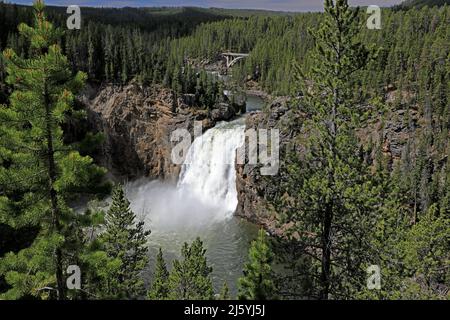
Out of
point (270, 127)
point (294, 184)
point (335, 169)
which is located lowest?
point (270, 127)

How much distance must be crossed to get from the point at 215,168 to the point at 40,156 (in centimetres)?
4519

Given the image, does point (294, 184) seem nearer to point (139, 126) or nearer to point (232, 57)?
point (139, 126)

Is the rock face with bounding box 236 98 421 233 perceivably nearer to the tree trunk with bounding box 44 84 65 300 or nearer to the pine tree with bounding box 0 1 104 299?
the tree trunk with bounding box 44 84 65 300

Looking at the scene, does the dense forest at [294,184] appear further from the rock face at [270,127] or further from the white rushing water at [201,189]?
the white rushing water at [201,189]

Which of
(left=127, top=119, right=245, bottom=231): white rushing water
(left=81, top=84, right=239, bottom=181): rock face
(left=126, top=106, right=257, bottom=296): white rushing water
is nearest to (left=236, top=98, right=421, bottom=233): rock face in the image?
(left=126, top=106, right=257, bottom=296): white rushing water

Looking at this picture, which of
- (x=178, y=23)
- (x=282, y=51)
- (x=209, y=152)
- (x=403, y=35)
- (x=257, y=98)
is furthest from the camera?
(x=178, y=23)

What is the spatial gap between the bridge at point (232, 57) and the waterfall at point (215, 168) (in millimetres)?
79842

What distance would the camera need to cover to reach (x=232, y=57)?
5659 inches

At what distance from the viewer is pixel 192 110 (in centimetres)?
6431

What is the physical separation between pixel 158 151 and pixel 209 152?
9.23 m

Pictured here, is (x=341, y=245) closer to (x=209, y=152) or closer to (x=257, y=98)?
(x=209, y=152)

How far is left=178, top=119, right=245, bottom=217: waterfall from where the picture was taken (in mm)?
54969

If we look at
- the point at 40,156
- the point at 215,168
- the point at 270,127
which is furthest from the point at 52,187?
the point at 215,168
